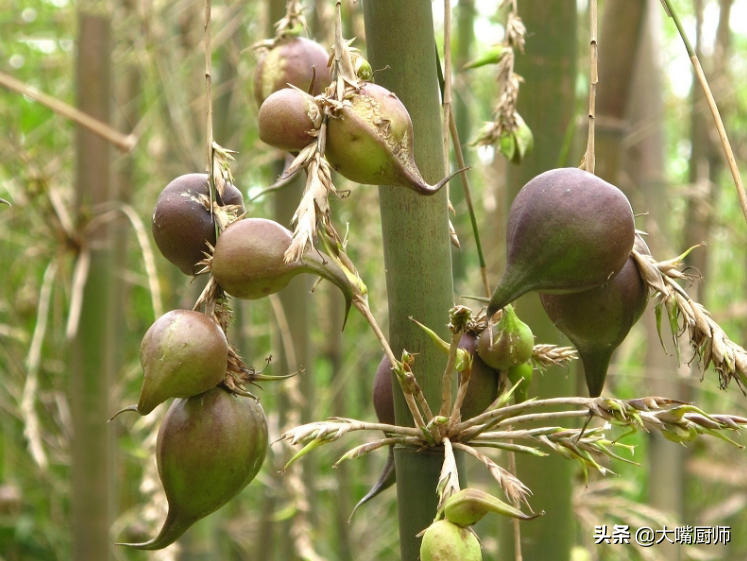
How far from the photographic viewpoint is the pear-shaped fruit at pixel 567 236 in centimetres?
44

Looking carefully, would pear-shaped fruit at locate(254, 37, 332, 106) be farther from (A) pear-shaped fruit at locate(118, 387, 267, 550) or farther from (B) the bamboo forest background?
(A) pear-shaped fruit at locate(118, 387, 267, 550)

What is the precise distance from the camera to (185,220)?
A: 0.49m

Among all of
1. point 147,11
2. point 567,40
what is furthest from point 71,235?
point 567,40

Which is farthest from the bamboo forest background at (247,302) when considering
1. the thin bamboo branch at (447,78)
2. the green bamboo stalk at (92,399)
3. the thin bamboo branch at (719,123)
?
the thin bamboo branch at (719,123)

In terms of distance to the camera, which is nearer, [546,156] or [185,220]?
[185,220]

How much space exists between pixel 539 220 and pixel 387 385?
0.16 metres

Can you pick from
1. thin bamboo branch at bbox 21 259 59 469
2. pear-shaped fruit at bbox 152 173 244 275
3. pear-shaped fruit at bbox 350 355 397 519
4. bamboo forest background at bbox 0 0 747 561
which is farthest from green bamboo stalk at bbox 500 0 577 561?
thin bamboo branch at bbox 21 259 59 469

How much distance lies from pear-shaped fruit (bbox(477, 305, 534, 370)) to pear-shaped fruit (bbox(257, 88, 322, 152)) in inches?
6.2

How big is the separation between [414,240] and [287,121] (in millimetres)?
109

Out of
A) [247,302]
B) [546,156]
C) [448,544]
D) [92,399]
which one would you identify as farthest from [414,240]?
[247,302]

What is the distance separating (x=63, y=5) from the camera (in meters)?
2.49

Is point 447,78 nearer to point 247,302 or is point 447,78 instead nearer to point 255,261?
point 255,261

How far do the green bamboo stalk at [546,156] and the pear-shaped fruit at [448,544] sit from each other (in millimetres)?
378

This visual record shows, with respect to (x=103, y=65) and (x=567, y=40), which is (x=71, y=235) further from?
(x=567, y=40)
